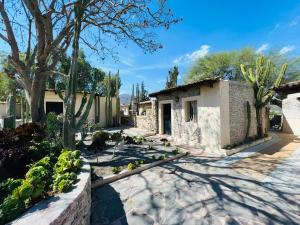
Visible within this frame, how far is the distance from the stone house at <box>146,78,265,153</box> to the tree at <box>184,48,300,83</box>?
42.6 ft

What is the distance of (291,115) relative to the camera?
1386 cm

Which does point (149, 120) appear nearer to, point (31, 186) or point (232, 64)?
point (31, 186)

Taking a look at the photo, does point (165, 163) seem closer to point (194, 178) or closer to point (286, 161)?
point (194, 178)

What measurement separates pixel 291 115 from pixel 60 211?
16.5 metres

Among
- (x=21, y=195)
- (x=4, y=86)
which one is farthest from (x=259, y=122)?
(x=4, y=86)

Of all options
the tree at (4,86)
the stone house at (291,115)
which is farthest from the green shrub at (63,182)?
the tree at (4,86)

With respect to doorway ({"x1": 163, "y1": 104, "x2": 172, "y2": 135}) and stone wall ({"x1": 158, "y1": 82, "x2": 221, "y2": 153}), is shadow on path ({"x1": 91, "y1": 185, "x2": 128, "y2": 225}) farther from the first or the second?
doorway ({"x1": 163, "y1": 104, "x2": 172, "y2": 135})

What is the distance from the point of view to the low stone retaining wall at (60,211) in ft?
7.23

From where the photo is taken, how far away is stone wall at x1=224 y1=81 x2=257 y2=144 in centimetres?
944

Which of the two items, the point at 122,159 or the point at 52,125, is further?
the point at 122,159

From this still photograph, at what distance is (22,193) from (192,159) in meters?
6.41

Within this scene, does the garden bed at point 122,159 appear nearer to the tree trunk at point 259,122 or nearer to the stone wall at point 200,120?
the stone wall at point 200,120

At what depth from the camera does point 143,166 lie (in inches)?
260

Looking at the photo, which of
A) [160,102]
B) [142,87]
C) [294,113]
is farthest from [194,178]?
[142,87]
